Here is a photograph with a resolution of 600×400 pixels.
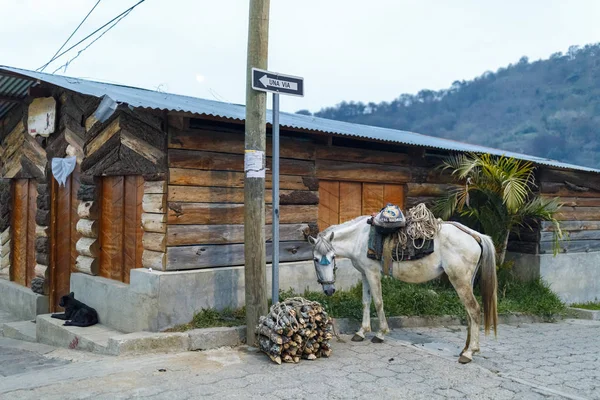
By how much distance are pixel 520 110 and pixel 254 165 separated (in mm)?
98300

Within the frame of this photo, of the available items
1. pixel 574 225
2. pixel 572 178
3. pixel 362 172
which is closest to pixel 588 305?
pixel 574 225

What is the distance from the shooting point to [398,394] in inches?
204

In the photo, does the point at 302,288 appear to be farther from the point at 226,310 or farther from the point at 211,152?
the point at 211,152

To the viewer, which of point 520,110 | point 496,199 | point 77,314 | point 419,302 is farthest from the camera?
point 520,110

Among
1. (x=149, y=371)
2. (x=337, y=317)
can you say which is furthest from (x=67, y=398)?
(x=337, y=317)

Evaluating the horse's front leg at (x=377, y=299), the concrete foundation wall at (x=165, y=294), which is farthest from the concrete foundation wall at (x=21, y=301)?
the horse's front leg at (x=377, y=299)

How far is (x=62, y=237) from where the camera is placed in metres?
9.69

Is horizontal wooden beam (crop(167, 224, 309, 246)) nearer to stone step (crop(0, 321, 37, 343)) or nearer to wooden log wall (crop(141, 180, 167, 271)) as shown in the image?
wooden log wall (crop(141, 180, 167, 271))

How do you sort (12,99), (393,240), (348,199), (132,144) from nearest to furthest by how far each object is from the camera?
(393,240), (132,144), (348,199), (12,99)

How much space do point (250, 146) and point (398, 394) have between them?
3254 millimetres

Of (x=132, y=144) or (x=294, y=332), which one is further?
(x=132, y=144)

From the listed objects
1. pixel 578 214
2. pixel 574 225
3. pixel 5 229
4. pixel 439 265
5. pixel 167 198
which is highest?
pixel 167 198

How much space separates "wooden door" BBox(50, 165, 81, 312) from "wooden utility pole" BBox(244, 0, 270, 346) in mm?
4214

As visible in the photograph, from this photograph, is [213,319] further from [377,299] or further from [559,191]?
[559,191]
